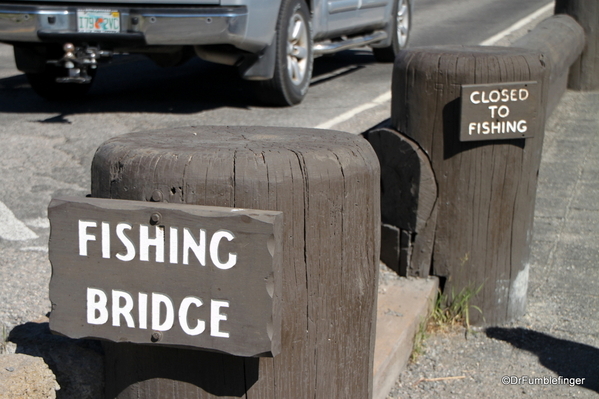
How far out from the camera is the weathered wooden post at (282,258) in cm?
162

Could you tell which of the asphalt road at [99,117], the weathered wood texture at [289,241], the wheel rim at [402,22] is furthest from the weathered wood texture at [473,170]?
the wheel rim at [402,22]

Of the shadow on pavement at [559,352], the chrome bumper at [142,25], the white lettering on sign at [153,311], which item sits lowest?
the shadow on pavement at [559,352]

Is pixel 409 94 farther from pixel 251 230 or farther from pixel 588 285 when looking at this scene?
pixel 251 230

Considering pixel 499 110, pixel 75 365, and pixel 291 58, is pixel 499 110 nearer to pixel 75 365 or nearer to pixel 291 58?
pixel 75 365

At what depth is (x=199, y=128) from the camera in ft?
6.84

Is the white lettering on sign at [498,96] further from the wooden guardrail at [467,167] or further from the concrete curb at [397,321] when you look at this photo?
the concrete curb at [397,321]

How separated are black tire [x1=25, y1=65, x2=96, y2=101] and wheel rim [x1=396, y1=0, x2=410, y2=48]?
435 cm

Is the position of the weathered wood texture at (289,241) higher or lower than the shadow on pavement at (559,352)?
higher

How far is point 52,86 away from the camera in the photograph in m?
6.81

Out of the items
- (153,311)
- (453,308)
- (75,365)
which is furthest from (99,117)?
(153,311)

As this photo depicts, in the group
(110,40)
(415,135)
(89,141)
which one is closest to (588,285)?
(415,135)

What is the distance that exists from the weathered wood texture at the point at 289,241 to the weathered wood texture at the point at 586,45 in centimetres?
668

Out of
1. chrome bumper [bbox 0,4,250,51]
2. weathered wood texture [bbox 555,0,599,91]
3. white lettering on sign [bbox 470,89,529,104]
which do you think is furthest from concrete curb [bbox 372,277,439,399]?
weathered wood texture [bbox 555,0,599,91]

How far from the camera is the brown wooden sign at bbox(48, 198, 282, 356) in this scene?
154 cm
